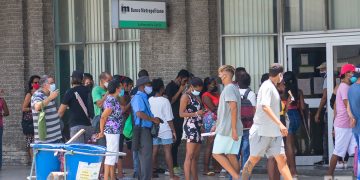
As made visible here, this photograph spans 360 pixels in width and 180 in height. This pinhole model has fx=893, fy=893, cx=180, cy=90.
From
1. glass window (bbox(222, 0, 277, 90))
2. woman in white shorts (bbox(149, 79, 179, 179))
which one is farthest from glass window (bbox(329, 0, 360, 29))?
woman in white shorts (bbox(149, 79, 179, 179))

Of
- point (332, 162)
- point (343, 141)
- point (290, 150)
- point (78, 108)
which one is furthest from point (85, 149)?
point (343, 141)

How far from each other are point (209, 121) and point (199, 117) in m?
1.15

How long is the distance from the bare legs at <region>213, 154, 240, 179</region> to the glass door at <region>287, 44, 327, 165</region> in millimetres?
3845

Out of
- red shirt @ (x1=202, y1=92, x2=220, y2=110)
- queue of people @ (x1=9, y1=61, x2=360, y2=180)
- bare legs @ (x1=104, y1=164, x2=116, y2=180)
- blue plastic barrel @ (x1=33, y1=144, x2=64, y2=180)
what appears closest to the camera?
blue plastic barrel @ (x1=33, y1=144, x2=64, y2=180)

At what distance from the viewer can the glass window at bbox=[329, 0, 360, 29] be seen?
1675 centimetres

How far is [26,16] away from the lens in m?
19.5

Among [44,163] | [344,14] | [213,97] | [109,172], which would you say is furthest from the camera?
[344,14]

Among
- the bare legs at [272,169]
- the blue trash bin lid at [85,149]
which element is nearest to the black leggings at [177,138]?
the bare legs at [272,169]

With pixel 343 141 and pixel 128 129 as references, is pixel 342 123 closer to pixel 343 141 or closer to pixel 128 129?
pixel 343 141

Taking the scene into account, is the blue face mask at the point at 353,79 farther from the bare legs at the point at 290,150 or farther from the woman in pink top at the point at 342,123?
the bare legs at the point at 290,150

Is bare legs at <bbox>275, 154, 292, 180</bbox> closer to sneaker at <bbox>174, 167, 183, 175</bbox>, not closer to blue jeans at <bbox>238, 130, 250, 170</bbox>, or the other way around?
blue jeans at <bbox>238, 130, 250, 170</bbox>

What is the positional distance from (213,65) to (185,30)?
886 mm

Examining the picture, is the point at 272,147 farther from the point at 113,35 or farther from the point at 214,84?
the point at 113,35

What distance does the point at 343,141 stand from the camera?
14.6 metres
